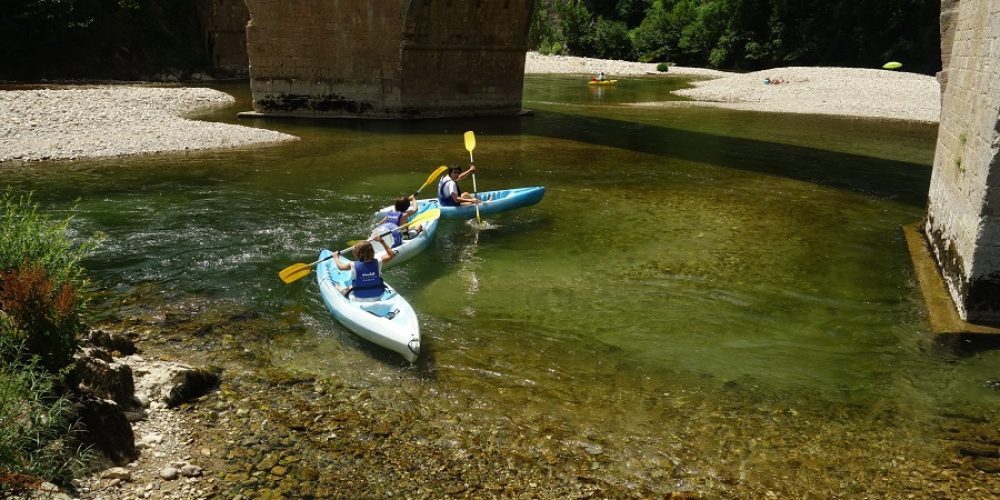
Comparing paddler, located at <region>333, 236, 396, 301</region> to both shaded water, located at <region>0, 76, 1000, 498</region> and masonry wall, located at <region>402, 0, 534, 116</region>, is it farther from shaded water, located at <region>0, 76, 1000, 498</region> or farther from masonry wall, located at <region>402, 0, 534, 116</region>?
masonry wall, located at <region>402, 0, 534, 116</region>

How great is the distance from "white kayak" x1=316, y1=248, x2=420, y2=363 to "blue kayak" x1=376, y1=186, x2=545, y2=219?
310 cm

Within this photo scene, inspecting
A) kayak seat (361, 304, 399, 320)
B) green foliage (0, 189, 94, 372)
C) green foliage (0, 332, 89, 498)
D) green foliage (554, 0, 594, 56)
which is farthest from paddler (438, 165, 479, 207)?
green foliage (554, 0, 594, 56)

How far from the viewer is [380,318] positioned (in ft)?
19.6

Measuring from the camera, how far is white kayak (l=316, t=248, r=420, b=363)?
18.7 feet

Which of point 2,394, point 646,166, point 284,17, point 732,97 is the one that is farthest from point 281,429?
point 732,97

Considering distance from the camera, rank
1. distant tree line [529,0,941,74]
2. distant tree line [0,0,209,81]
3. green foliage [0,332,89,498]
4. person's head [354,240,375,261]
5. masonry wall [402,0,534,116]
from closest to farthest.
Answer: green foliage [0,332,89,498]
person's head [354,240,375,261]
masonry wall [402,0,534,116]
distant tree line [0,0,209,81]
distant tree line [529,0,941,74]

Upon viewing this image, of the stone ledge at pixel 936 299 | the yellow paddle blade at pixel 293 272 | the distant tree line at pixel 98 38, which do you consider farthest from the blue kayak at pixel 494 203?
the distant tree line at pixel 98 38

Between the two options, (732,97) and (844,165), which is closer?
(844,165)

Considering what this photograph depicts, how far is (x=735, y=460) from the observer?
4547mm

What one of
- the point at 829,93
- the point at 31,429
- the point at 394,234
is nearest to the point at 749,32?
the point at 829,93

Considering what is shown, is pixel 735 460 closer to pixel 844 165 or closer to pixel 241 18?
pixel 844 165

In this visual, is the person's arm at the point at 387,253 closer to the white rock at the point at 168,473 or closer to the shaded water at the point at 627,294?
the shaded water at the point at 627,294

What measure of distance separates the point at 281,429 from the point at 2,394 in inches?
62.6

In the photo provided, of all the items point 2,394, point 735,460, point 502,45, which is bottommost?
point 735,460
